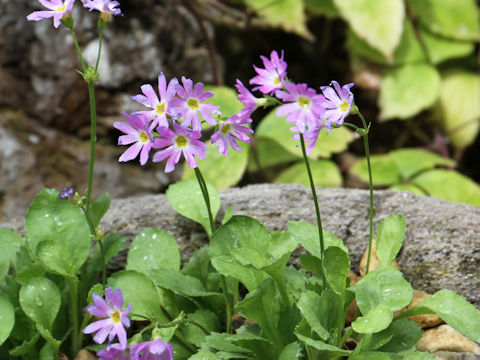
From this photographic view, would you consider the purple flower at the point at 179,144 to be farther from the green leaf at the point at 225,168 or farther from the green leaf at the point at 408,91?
the green leaf at the point at 408,91

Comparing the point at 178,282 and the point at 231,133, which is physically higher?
the point at 231,133

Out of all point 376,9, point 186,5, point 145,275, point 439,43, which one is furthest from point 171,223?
point 439,43

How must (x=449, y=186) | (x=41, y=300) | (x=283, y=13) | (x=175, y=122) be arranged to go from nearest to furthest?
(x=175, y=122)
(x=41, y=300)
(x=449, y=186)
(x=283, y=13)

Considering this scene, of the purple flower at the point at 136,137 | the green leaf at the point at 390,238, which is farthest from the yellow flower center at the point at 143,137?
the green leaf at the point at 390,238

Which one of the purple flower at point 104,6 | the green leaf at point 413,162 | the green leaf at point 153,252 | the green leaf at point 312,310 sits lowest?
the green leaf at point 413,162

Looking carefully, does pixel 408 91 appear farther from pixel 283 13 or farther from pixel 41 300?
pixel 41 300

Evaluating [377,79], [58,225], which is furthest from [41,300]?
[377,79]

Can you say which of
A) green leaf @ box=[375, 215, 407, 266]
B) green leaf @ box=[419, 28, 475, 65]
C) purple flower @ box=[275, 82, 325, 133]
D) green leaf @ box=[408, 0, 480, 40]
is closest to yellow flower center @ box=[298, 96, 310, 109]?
→ purple flower @ box=[275, 82, 325, 133]
